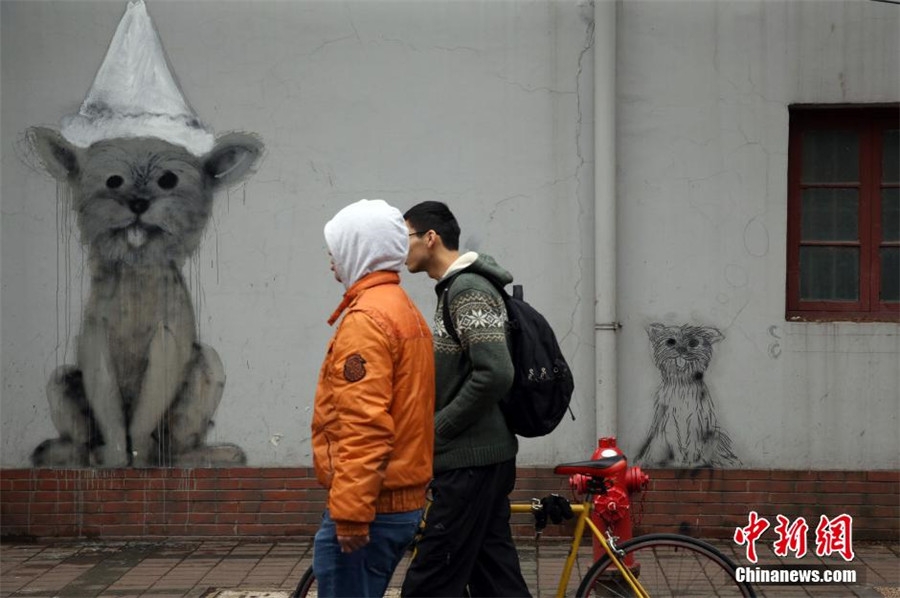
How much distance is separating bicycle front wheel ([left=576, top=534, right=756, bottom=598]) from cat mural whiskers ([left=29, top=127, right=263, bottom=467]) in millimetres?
3363

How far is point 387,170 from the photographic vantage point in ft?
24.8

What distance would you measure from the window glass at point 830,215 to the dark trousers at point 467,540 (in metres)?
3.74

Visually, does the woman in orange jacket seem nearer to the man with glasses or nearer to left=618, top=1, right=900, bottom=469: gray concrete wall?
the man with glasses

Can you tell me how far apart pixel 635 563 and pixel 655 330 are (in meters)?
2.77

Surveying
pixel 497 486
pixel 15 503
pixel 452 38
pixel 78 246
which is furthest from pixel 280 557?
pixel 452 38

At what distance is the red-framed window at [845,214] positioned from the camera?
7.65 metres

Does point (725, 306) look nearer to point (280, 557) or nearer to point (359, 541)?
point (280, 557)

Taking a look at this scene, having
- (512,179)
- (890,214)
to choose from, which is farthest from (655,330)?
(890,214)

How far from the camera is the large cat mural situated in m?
7.62

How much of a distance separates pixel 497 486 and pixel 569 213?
3148mm

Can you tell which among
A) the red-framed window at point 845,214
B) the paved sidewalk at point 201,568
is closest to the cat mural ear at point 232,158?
the paved sidewalk at point 201,568

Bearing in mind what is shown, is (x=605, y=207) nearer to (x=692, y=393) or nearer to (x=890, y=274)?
(x=692, y=393)

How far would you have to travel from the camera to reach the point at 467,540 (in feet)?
15.2

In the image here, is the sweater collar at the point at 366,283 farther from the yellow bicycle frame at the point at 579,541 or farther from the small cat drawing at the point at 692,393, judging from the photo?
the small cat drawing at the point at 692,393
